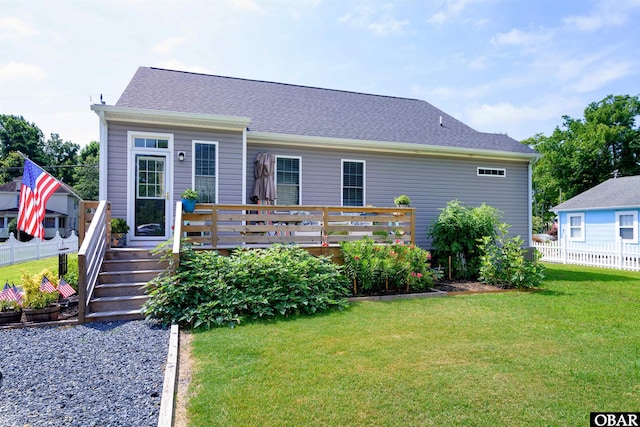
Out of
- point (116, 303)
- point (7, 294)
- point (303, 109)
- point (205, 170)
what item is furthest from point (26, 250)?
point (303, 109)

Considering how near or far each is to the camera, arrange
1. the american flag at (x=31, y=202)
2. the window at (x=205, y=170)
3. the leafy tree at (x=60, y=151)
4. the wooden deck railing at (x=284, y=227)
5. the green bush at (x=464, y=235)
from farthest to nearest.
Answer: the leafy tree at (x=60, y=151) < the green bush at (x=464, y=235) < the window at (x=205, y=170) < the wooden deck railing at (x=284, y=227) < the american flag at (x=31, y=202)

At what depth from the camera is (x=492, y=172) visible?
10.9m

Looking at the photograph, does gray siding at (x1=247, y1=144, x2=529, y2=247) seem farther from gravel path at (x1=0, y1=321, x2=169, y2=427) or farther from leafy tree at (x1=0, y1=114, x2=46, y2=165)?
leafy tree at (x1=0, y1=114, x2=46, y2=165)

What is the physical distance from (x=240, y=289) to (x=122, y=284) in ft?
6.06

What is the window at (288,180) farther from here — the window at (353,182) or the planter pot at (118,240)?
the planter pot at (118,240)

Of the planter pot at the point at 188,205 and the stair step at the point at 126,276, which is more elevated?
the planter pot at the point at 188,205

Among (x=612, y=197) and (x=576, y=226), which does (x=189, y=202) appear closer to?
(x=612, y=197)

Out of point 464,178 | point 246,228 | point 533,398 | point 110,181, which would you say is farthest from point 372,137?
point 533,398

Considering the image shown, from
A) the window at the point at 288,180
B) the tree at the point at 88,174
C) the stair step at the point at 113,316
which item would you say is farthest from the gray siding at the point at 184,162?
the tree at the point at 88,174

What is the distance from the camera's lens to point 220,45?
10258 mm

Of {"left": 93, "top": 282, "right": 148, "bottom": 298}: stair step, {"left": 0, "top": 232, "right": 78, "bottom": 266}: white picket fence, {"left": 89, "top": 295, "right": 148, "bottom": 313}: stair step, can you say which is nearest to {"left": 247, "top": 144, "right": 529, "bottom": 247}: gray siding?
{"left": 93, "top": 282, "right": 148, "bottom": 298}: stair step

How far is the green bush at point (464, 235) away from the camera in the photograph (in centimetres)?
851

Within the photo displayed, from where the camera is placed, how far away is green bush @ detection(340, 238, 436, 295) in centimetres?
662

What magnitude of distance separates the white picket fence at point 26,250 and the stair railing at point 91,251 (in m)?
5.52
